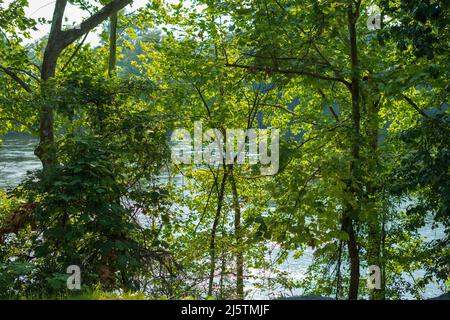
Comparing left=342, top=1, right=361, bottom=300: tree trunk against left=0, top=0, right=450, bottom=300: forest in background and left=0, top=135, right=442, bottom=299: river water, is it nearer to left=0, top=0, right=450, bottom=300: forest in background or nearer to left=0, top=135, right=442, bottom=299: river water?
left=0, top=0, right=450, bottom=300: forest in background

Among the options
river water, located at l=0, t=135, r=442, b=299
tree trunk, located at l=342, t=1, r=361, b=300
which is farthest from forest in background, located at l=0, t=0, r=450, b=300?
river water, located at l=0, t=135, r=442, b=299

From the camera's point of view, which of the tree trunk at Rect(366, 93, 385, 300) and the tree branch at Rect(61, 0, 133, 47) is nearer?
the tree trunk at Rect(366, 93, 385, 300)

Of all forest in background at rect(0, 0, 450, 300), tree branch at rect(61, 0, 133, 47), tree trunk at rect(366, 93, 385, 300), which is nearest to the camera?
forest in background at rect(0, 0, 450, 300)

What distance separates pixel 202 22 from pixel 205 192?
5.31m

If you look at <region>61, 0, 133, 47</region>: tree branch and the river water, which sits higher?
<region>61, 0, 133, 47</region>: tree branch

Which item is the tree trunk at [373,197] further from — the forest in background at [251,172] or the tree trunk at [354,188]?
the tree trunk at [354,188]

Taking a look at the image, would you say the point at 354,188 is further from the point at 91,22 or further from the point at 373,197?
the point at 91,22

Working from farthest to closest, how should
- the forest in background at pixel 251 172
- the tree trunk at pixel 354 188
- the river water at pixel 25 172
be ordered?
the river water at pixel 25 172, the tree trunk at pixel 354 188, the forest in background at pixel 251 172

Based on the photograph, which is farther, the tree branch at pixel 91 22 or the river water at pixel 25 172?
the river water at pixel 25 172

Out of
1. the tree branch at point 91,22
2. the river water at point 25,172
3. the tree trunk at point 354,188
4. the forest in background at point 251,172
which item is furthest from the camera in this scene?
the river water at point 25,172

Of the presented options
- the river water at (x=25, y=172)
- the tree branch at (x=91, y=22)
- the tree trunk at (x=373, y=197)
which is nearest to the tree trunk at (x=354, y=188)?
the tree trunk at (x=373, y=197)

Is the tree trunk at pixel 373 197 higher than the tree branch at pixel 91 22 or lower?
lower

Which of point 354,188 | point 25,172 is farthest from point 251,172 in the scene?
point 25,172
